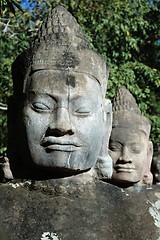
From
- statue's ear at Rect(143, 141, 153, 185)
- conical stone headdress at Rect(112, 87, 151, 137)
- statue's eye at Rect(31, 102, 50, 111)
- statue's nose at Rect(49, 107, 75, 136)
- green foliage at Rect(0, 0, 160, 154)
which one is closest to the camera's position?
statue's nose at Rect(49, 107, 75, 136)

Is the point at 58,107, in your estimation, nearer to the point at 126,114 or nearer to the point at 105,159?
the point at 105,159

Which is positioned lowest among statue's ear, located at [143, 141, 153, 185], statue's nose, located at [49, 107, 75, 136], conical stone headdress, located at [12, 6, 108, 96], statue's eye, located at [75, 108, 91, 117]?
statue's ear, located at [143, 141, 153, 185]

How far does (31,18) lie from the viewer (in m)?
10.7

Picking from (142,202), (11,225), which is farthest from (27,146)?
(142,202)

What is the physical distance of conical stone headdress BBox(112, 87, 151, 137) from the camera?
6.24 meters

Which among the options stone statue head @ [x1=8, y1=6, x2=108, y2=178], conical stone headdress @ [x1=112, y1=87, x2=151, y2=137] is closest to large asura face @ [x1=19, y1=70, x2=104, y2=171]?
stone statue head @ [x1=8, y1=6, x2=108, y2=178]

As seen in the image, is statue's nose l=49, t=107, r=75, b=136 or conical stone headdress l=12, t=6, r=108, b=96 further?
conical stone headdress l=12, t=6, r=108, b=96

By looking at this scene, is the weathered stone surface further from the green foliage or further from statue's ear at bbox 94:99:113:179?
the green foliage

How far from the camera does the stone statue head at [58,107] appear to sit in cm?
362

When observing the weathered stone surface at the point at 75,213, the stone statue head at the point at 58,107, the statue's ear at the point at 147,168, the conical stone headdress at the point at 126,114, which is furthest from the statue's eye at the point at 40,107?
the statue's ear at the point at 147,168

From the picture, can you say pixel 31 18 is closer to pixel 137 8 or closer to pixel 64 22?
pixel 137 8

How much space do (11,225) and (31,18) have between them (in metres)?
7.76

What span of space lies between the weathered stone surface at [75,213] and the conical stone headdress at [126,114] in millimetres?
2426

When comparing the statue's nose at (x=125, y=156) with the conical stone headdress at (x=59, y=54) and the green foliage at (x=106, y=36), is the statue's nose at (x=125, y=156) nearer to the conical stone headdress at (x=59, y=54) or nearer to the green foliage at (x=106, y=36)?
the conical stone headdress at (x=59, y=54)
